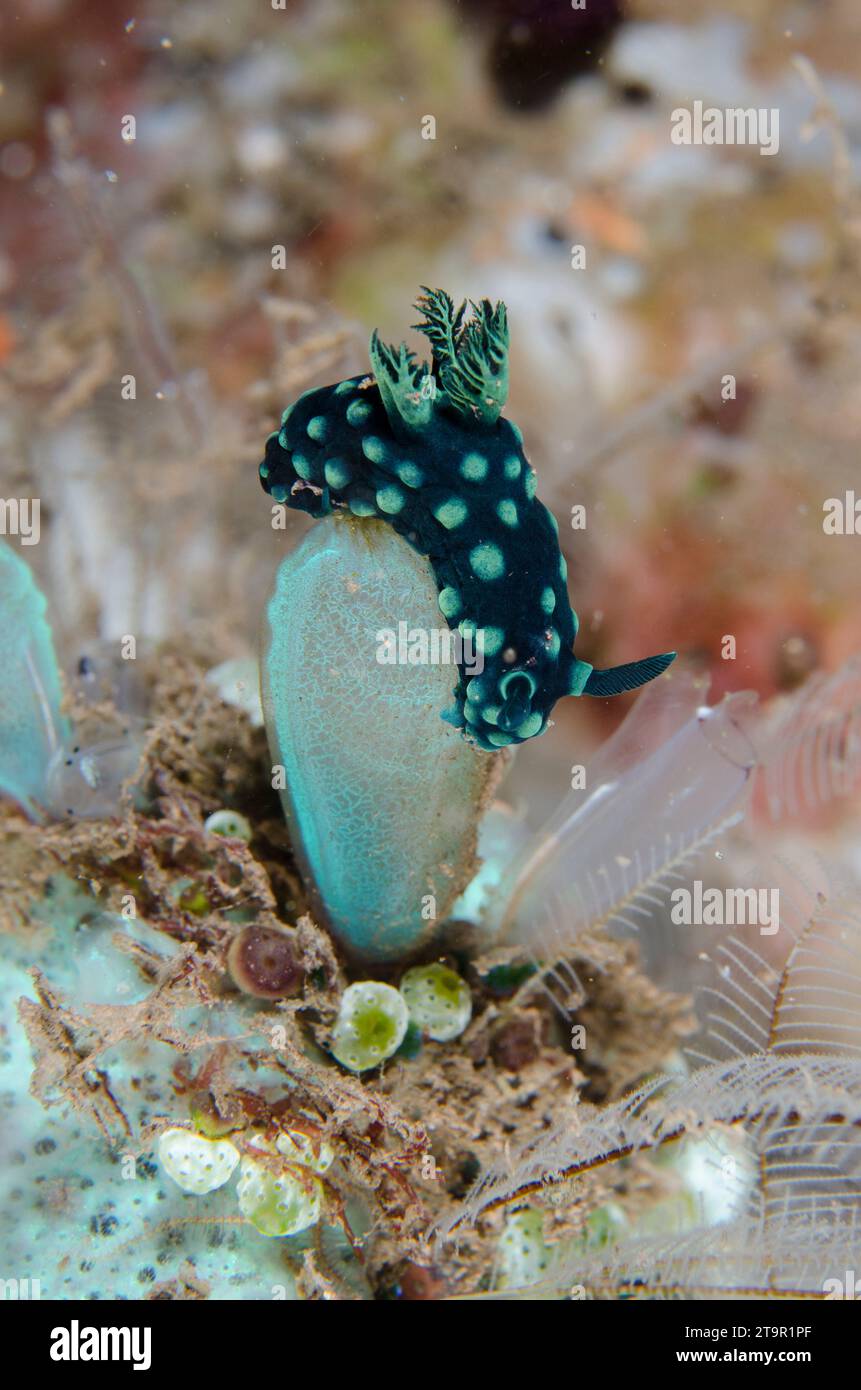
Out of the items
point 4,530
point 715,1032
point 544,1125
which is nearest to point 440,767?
point 544,1125

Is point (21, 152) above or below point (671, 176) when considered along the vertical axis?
above

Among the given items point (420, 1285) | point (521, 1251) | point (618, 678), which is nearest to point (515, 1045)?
point (521, 1251)

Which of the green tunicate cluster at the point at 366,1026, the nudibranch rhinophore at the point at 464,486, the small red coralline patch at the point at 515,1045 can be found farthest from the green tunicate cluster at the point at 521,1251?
the nudibranch rhinophore at the point at 464,486

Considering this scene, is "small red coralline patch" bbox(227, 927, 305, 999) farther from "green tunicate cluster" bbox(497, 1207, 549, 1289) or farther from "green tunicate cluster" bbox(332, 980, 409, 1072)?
"green tunicate cluster" bbox(497, 1207, 549, 1289)

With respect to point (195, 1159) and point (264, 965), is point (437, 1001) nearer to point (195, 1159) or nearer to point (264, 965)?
point (264, 965)

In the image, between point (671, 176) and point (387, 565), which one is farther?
point (671, 176)

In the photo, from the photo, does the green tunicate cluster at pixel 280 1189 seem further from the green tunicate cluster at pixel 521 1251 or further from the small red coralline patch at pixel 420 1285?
the green tunicate cluster at pixel 521 1251
